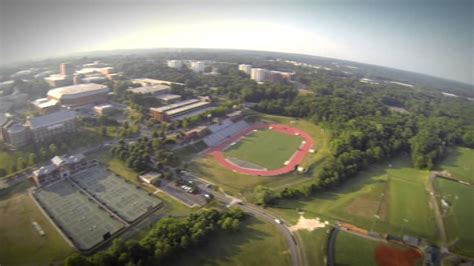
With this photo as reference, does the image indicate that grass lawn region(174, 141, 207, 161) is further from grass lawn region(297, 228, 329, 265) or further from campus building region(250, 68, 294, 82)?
A: campus building region(250, 68, 294, 82)

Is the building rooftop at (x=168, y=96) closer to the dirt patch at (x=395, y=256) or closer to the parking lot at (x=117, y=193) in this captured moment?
the parking lot at (x=117, y=193)

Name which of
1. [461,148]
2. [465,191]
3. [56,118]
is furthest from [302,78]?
[56,118]

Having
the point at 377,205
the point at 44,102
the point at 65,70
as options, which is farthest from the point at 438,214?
the point at 65,70

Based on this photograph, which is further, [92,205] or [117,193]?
[117,193]

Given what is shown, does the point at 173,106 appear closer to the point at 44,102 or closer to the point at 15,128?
the point at 44,102

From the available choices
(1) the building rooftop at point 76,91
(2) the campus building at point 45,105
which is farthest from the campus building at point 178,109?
(2) the campus building at point 45,105
